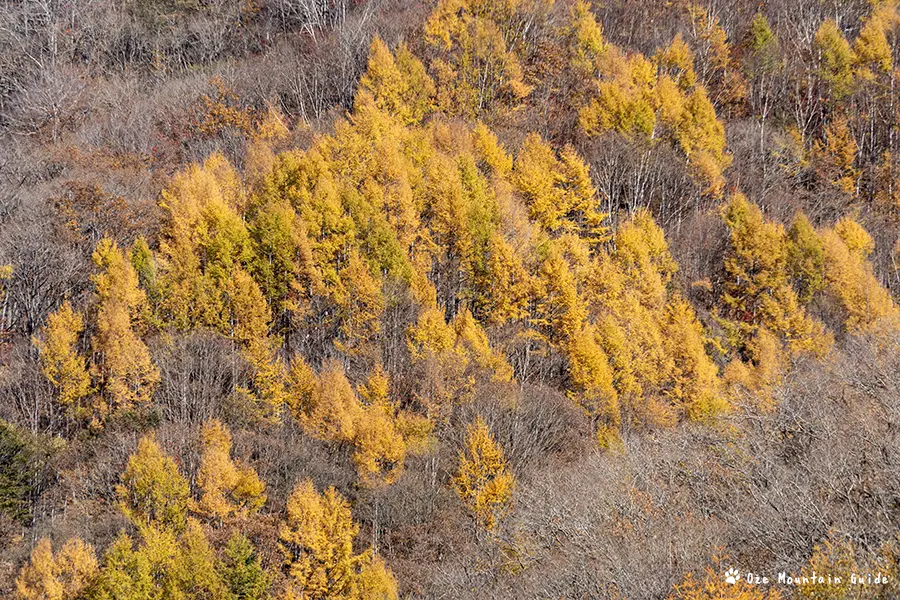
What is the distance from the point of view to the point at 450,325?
37.3 meters

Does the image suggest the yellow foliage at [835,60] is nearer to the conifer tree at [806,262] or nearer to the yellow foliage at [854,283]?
the yellow foliage at [854,283]

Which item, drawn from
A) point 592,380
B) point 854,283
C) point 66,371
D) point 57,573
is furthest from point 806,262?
point 57,573

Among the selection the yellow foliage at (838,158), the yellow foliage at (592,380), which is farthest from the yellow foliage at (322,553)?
the yellow foliage at (838,158)

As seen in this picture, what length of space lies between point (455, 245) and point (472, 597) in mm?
20459

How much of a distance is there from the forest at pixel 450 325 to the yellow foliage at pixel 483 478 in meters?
0.12

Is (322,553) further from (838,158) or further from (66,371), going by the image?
(838,158)

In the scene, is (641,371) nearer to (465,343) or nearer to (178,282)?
(465,343)

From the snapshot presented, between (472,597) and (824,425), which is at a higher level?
(824,425)

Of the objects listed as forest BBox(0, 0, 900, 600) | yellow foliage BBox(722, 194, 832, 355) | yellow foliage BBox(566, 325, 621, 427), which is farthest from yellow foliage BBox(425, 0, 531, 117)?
yellow foliage BBox(566, 325, 621, 427)

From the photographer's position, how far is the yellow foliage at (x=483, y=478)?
1232 inches

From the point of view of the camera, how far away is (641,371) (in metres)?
37.0

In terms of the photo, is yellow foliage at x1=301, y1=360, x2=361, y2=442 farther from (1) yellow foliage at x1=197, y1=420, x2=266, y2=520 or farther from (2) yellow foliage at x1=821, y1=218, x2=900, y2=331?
(2) yellow foliage at x1=821, y1=218, x2=900, y2=331

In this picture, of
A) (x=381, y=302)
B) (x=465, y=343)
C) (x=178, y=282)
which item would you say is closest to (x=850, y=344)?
(x=465, y=343)

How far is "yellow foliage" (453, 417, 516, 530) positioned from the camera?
31297mm
